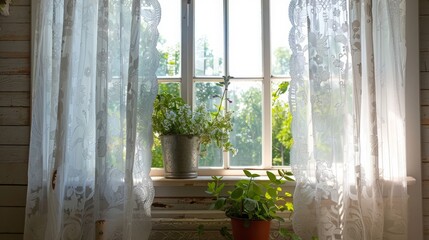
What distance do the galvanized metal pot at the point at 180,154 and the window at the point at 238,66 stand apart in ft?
0.47

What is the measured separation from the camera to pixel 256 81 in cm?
235

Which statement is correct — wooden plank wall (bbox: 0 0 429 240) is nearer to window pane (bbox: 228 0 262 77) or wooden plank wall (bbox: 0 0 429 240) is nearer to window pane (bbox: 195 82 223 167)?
window pane (bbox: 195 82 223 167)

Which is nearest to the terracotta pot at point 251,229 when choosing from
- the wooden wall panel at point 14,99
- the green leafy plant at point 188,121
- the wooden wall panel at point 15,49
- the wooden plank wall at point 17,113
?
the wooden plank wall at point 17,113

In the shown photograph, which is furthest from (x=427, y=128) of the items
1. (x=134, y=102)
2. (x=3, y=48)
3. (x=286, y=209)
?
(x=3, y=48)

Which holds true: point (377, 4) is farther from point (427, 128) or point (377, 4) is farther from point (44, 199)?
point (44, 199)

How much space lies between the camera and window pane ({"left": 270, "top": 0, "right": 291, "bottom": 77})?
2.36m

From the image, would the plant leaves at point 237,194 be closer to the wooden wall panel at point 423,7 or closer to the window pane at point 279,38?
the window pane at point 279,38

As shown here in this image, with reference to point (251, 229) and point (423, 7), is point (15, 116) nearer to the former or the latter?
point (251, 229)

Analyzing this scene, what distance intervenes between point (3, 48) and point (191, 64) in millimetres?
867

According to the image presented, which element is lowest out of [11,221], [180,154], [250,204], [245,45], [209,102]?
[11,221]

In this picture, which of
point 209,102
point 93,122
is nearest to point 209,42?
point 209,102

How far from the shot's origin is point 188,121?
7.07 ft

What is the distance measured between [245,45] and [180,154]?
2.09ft

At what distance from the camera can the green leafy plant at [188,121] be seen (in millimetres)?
2154
